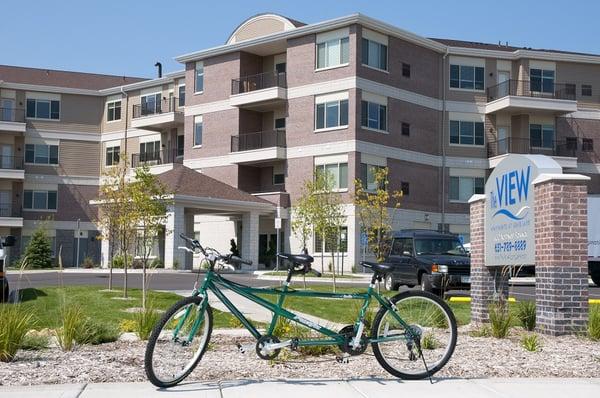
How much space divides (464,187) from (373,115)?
888cm

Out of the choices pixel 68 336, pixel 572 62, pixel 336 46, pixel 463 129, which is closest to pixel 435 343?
pixel 68 336

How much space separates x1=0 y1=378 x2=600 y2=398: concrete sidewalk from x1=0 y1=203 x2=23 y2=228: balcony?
5333 centimetres

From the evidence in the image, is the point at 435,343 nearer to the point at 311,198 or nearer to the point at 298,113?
the point at 311,198

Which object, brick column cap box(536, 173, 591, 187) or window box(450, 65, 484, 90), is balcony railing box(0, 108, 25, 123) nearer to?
window box(450, 65, 484, 90)

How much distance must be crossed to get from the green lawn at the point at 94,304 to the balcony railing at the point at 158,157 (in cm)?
3331

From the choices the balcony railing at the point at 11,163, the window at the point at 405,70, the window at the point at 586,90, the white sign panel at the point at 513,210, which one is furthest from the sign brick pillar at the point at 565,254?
the balcony railing at the point at 11,163

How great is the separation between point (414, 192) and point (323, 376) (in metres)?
38.7

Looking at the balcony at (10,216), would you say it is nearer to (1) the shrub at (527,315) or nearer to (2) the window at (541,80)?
(2) the window at (541,80)

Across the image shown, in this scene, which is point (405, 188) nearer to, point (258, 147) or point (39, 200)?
point (258, 147)

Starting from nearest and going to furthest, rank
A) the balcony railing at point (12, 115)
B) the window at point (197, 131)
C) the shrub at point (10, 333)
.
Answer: the shrub at point (10, 333), the window at point (197, 131), the balcony railing at point (12, 115)

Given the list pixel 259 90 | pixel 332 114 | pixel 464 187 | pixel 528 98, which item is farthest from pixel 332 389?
pixel 528 98

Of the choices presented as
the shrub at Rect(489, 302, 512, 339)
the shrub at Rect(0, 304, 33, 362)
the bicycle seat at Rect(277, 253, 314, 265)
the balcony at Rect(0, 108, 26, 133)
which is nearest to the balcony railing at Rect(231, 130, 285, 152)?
the balcony at Rect(0, 108, 26, 133)

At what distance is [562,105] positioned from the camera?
48250 millimetres

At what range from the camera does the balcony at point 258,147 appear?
45281mm
